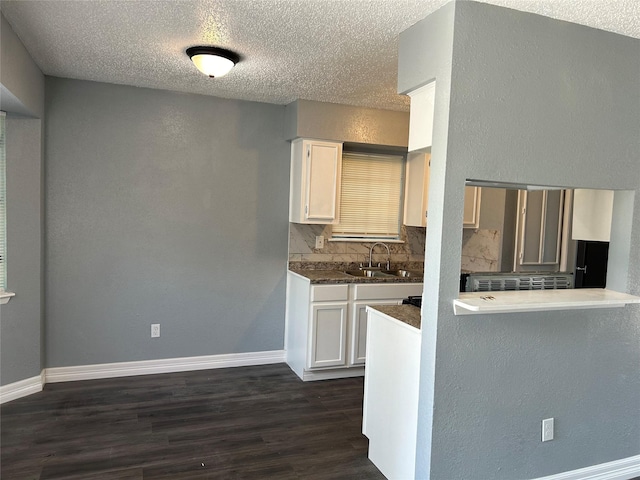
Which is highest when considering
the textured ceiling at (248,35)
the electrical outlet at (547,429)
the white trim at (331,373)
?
the textured ceiling at (248,35)

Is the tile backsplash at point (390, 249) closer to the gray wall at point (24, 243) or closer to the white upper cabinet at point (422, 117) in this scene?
the white upper cabinet at point (422, 117)

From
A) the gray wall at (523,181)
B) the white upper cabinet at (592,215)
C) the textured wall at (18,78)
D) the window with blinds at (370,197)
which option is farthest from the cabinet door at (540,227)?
the textured wall at (18,78)

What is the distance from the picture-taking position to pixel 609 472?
2.60m

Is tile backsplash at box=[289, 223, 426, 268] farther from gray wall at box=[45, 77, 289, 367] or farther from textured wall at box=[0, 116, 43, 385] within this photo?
textured wall at box=[0, 116, 43, 385]

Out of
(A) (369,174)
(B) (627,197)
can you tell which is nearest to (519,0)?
(B) (627,197)

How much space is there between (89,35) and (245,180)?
180 cm

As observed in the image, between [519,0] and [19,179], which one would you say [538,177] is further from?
[19,179]

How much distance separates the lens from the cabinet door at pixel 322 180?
13.6ft

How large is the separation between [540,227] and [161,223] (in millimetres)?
2986

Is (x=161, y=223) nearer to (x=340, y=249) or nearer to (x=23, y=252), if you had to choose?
(x=23, y=252)

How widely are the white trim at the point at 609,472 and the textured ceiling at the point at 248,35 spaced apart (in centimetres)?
232

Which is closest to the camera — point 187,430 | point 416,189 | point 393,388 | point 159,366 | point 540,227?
point 393,388

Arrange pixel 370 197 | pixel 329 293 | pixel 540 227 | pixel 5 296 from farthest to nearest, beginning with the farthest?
pixel 370 197
pixel 329 293
pixel 5 296
pixel 540 227

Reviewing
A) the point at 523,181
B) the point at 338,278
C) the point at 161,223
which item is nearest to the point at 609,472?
the point at 523,181
